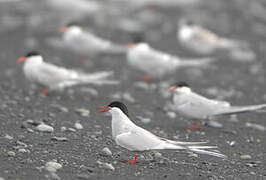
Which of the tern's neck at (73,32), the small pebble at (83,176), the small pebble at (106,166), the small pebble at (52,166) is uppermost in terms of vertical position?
the tern's neck at (73,32)

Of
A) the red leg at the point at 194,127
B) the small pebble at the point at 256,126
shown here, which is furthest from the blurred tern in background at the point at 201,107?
the small pebble at the point at 256,126

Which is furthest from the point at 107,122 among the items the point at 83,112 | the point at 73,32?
the point at 73,32

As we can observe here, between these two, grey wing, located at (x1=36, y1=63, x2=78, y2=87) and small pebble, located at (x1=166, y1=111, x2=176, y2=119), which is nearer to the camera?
small pebble, located at (x1=166, y1=111, x2=176, y2=119)

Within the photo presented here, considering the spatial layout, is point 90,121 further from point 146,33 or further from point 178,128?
point 146,33

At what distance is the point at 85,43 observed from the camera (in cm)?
1154

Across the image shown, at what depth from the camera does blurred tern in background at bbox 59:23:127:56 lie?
37.8 feet

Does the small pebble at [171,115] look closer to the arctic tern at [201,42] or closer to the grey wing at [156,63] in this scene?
the grey wing at [156,63]

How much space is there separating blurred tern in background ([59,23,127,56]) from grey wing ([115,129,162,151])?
6172 mm

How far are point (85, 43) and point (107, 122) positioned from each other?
14.3ft

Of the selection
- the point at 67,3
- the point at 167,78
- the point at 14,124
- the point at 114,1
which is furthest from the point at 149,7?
the point at 14,124

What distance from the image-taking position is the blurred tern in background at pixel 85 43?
454 inches

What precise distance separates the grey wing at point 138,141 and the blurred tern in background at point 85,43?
6.17 m

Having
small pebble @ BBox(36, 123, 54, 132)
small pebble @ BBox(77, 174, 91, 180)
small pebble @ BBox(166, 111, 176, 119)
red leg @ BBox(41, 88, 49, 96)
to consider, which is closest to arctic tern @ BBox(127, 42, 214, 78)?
small pebble @ BBox(166, 111, 176, 119)

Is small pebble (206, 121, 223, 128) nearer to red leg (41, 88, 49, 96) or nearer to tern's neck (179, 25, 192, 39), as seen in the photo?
red leg (41, 88, 49, 96)
